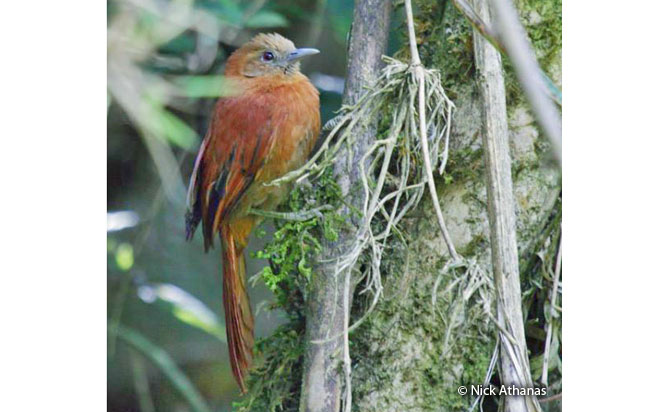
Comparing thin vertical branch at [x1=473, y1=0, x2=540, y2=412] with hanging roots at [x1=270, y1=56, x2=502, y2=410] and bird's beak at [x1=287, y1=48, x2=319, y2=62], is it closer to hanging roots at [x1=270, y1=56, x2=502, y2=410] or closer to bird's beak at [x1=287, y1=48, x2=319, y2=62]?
hanging roots at [x1=270, y1=56, x2=502, y2=410]

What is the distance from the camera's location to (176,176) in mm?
1978

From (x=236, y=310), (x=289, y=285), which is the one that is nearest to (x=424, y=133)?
(x=289, y=285)

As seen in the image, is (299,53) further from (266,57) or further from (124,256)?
(124,256)

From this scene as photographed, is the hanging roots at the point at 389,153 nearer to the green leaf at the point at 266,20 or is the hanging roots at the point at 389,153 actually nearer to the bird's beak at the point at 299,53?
the bird's beak at the point at 299,53

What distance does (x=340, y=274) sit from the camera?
1.75m

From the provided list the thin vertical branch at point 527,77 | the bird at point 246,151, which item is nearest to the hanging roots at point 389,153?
the bird at point 246,151

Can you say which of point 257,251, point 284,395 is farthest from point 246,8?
point 284,395

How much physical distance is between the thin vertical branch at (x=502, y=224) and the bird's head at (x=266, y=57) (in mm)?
457

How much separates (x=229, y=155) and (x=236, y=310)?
352mm

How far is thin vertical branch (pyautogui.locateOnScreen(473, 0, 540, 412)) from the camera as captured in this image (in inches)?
63.5

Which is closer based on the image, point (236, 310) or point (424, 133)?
point (424, 133)

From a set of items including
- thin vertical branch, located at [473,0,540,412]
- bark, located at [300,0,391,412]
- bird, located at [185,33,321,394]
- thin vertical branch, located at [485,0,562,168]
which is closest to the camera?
thin vertical branch, located at [485,0,562,168]

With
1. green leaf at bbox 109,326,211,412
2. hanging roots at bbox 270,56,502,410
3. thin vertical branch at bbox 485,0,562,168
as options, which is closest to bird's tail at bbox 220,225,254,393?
green leaf at bbox 109,326,211,412

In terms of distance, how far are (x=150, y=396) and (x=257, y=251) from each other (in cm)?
42
